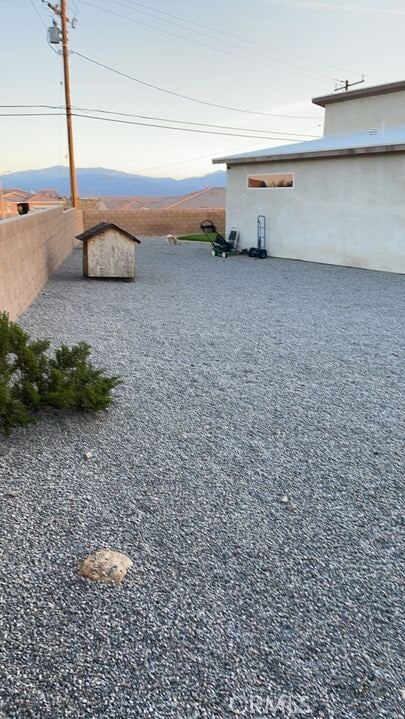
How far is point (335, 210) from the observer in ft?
44.0

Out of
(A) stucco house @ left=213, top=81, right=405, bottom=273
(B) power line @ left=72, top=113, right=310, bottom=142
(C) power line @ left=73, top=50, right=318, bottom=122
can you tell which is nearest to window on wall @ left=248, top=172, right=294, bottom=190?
(A) stucco house @ left=213, top=81, right=405, bottom=273

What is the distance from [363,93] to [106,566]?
60.1 ft

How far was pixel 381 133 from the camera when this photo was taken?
49.6 ft

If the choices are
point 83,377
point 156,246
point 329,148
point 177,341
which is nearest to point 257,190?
point 329,148

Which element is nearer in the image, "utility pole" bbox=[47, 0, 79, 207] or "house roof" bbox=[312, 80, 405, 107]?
"house roof" bbox=[312, 80, 405, 107]

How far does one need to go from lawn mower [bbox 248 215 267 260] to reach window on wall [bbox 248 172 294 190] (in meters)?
0.87

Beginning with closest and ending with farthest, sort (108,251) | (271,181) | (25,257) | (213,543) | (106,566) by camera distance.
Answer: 1. (106,566)
2. (213,543)
3. (25,257)
4. (108,251)
5. (271,181)

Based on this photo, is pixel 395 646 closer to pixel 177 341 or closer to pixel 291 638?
pixel 291 638

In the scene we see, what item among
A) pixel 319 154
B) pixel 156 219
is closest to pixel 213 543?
pixel 319 154

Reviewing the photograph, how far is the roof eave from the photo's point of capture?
38.4 ft

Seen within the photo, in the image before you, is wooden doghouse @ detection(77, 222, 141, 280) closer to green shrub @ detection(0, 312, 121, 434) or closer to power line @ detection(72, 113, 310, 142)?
green shrub @ detection(0, 312, 121, 434)

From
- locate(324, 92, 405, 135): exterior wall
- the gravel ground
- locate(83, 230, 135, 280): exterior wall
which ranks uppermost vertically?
locate(324, 92, 405, 135): exterior wall

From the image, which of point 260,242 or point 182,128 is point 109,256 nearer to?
point 260,242
